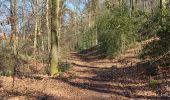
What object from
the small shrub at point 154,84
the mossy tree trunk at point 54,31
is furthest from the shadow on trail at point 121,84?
the mossy tree trunk at point 54,31

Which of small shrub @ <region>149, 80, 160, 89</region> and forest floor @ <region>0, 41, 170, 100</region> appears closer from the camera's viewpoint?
forest floor @ <region>0, 41, 170, 100</region>

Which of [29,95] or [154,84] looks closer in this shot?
[29,95]

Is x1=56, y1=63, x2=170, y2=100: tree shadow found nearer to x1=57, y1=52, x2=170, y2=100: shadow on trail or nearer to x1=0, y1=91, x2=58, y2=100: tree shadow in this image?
x1=57, y1=52, x2=170, y2=100: shadow on trail

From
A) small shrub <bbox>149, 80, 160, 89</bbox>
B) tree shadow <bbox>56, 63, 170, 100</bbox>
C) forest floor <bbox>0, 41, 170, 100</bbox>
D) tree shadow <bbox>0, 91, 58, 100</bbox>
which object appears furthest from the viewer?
small shrub <bbox>149, 80, 160, 89</bbox>

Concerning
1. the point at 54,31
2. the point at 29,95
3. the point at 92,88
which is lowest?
the point at 92,88

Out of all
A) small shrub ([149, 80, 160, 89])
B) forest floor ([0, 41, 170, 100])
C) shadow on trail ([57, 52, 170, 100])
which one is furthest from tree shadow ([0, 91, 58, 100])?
small shrub ([149, 80, 160, 89])

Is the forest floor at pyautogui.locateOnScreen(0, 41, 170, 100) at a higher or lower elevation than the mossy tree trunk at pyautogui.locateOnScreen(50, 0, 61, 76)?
lower

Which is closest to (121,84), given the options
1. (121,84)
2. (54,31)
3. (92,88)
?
(121,84)

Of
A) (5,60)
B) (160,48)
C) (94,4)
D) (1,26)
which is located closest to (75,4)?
(94,4)

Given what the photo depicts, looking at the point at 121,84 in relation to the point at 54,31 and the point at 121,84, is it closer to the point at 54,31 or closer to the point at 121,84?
the point at 121,84

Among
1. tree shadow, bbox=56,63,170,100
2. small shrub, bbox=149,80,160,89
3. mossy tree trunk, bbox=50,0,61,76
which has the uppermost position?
mossy tree trunk, bbox=50,0,61,76

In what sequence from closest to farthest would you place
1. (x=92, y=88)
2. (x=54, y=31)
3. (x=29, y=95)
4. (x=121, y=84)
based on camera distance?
1. (x=29, y=95)
2. (x=92, y=88)
3. (x=121, y=84)
4. (x=54, y=31)

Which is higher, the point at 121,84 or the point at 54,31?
the point at 54,31

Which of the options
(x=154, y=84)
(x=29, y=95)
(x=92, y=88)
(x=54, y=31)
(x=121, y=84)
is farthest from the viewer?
(x=54, y=31)
